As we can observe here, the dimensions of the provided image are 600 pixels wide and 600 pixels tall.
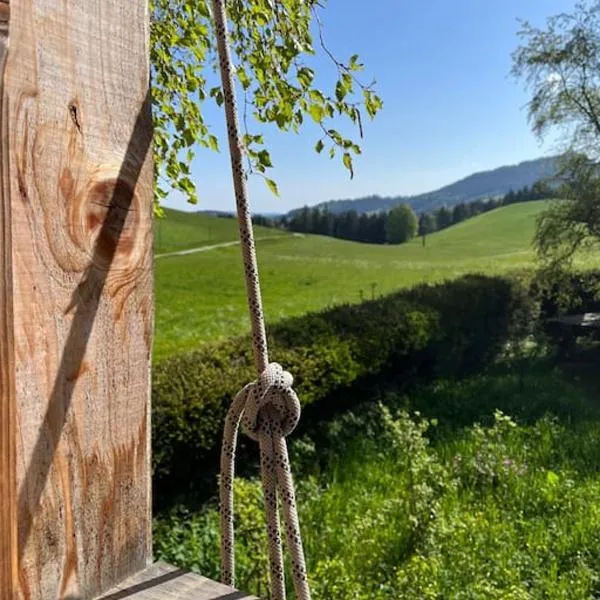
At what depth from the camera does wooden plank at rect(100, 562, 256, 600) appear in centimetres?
60

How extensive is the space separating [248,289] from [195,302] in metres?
13.1

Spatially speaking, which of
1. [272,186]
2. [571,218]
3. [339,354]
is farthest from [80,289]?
[571,218]

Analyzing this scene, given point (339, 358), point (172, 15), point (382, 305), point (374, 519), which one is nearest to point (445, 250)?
point (382, 305)

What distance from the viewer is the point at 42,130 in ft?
1.77

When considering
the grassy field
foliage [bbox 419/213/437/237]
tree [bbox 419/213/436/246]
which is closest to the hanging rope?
the grassy field

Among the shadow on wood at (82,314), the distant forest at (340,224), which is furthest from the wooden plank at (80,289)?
the distant forest at (340,224)

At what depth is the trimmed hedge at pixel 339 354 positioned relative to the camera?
404cm

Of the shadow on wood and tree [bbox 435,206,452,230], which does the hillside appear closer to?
the shadow on wood

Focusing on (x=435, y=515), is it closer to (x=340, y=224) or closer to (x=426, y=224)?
(x=340, y=224)

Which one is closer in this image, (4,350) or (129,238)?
(4,350)

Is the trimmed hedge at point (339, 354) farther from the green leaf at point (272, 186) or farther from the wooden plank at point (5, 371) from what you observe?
the wooden plank at point (5, 371)

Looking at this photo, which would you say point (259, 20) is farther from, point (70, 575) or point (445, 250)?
point (445, 250)

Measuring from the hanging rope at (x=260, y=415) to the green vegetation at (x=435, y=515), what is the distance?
96.9 inches

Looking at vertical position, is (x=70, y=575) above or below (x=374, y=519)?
above
